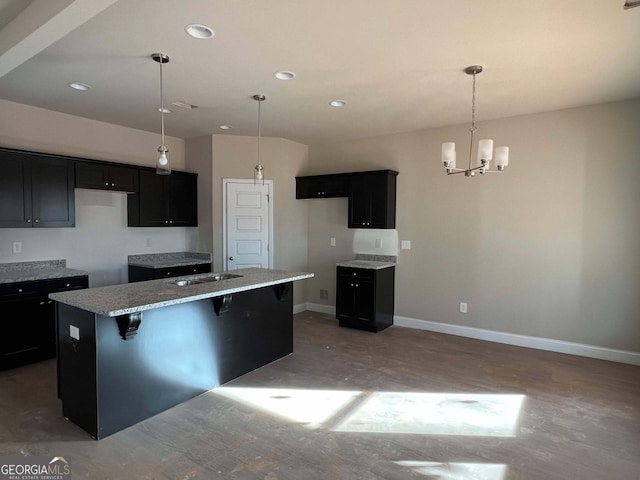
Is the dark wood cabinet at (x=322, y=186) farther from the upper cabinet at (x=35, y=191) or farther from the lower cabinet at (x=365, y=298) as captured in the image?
the upper cabinet at (x=35, y=191)

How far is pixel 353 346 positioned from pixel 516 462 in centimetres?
231

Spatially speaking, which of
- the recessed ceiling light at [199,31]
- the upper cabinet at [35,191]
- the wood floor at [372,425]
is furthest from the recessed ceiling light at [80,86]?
the wood floor at [372,425]

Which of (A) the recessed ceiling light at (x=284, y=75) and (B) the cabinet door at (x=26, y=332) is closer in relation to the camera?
(A) the recessed ceiling light at (x=284, y=75)

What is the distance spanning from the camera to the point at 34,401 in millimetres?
3061

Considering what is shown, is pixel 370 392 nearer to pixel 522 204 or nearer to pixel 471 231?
pixel 471 231

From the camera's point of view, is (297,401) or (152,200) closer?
(297,401)

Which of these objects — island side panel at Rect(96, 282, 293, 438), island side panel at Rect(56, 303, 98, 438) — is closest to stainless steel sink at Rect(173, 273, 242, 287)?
island side panel at Rect(96, 282, 293, 438)

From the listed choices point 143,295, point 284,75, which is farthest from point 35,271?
point 284,75

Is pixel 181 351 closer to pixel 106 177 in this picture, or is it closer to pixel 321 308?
pixel 106 177

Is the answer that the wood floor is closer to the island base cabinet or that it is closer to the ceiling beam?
the island base cabinet

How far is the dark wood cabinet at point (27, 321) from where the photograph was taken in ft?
11.8

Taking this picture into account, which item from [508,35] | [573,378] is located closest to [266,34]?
[508,35]

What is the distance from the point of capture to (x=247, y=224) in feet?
18.4

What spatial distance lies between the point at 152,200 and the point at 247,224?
1.34 meters
